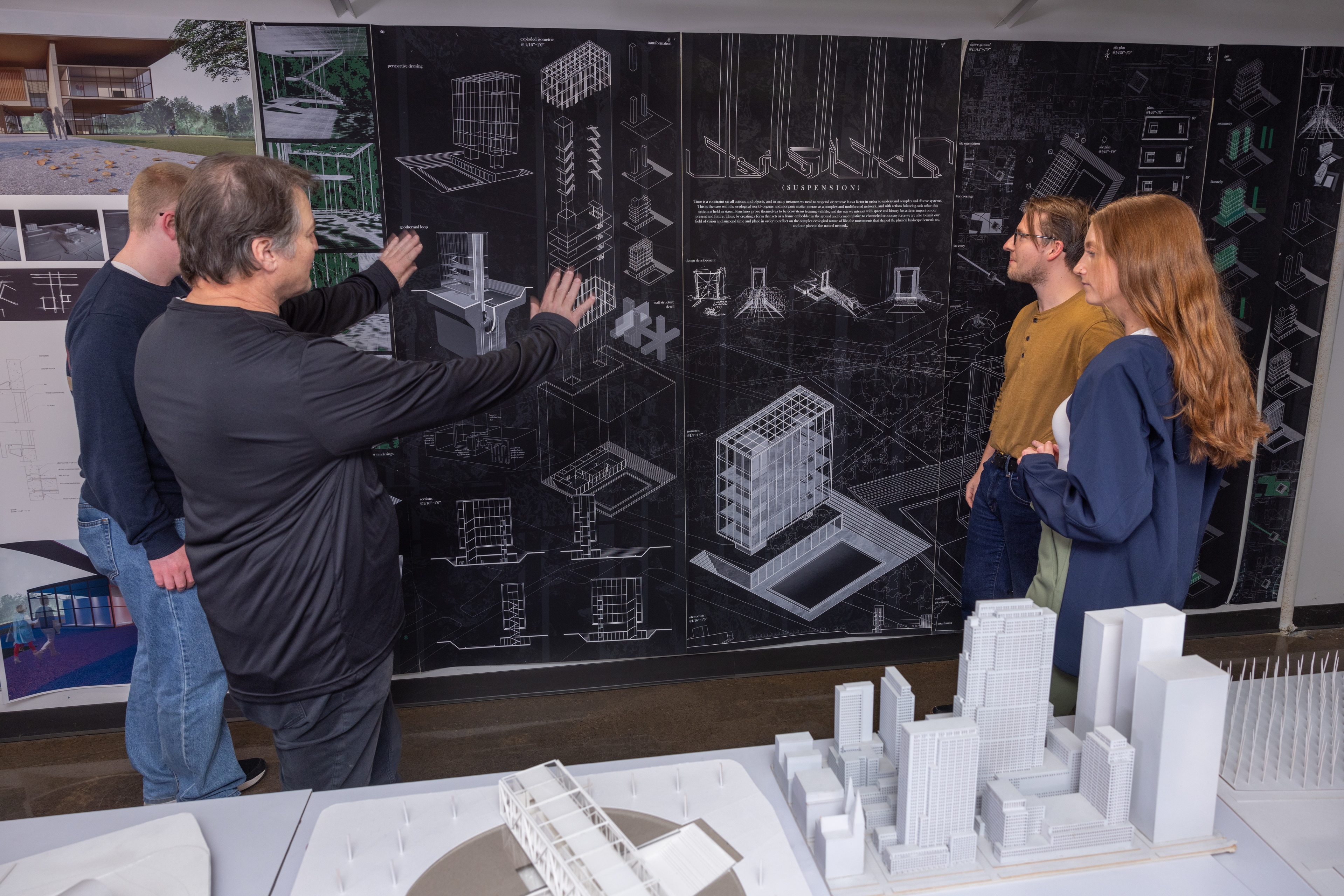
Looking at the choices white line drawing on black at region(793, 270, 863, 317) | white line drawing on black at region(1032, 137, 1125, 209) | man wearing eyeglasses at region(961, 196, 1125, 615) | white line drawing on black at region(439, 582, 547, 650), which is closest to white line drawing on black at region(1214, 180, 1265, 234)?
white line drawing on black at region(1032, 137, 1125, 209)

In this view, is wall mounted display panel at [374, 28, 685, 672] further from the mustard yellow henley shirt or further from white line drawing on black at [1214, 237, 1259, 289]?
white line drawing on black at [1214, 237, 1259, 289]

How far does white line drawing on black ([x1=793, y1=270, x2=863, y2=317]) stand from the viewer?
305 centimetres

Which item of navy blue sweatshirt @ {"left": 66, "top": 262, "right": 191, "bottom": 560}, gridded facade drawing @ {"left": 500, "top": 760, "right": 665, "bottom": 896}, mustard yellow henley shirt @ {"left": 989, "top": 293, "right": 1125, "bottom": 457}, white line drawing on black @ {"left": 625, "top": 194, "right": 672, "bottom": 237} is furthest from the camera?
white line drawing on black @ {"left": 625, "top": 194, "right": 672, "bottom": 237}

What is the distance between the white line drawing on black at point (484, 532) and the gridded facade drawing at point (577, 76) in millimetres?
1277

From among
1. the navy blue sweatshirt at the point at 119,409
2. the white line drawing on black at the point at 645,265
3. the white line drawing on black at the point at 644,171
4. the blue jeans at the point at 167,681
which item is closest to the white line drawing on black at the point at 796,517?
the white line drawing on black at the point at 645,265

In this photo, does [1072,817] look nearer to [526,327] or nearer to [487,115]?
[526,327]

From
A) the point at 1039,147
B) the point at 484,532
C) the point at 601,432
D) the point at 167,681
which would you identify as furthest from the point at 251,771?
the point at 1039,147

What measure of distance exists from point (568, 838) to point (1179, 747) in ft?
2.69

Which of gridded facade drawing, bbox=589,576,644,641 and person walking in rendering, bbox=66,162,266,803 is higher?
person walking in rendering, bbox=66,162,266,803

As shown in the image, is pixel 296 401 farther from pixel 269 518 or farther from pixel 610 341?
pixel 610 341

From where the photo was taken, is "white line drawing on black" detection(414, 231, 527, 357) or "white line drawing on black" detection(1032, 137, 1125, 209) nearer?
"white line drawing on black" detection(414, 231, 527, 357)

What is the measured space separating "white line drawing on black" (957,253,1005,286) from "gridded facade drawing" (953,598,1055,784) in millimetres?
2054

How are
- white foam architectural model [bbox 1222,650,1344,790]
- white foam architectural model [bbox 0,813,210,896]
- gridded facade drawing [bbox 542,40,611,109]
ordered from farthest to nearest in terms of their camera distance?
gridded facade drawing [bbox 542,40,611,109]
white foam architectural model [bbox 1222,650,1344,790]
white foam architectural model [bbox 0,813,210,896]

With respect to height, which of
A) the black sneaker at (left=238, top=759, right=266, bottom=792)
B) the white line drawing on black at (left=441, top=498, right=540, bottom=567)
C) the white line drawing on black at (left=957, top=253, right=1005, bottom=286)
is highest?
the white line drawing on black at (left=957, top=253, right=1005, bottom=286)
